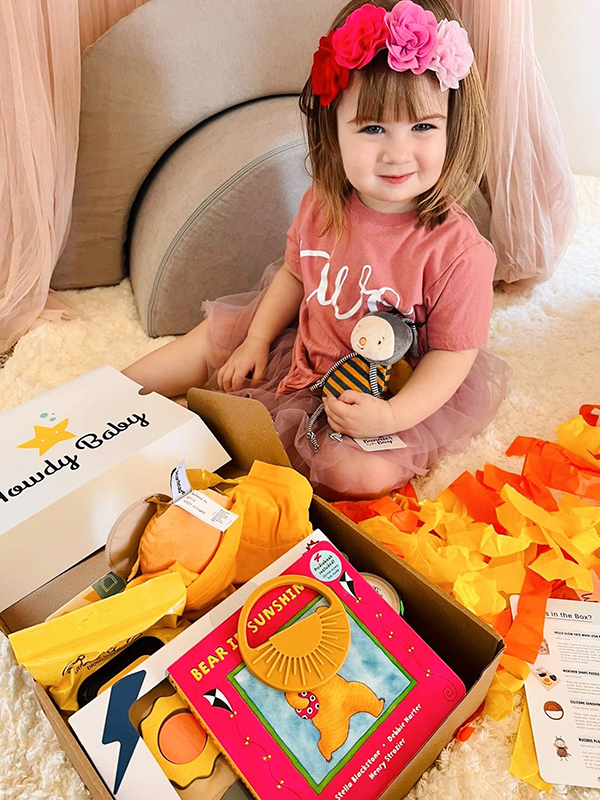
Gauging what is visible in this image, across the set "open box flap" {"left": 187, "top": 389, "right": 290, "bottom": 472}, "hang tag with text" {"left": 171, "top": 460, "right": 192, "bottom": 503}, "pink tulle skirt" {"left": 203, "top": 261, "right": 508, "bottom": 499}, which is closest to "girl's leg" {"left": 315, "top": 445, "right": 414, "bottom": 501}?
"pink tulle skirt" {"left": 203, "top": 261, "right": 508, "bottom": 499}

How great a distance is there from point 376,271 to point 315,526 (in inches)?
14.9

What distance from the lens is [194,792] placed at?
554mm

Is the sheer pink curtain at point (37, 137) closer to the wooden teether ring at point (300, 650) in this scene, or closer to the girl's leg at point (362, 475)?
the girl's leg at point (362, 475)

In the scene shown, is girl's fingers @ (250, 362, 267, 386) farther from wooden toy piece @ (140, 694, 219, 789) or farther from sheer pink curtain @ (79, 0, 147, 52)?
sheer pink curtain @ (79, 0, 147, 52)

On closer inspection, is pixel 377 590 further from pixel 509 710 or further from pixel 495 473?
pixel 495 473

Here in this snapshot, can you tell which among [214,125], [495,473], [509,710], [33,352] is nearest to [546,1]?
[214,125]

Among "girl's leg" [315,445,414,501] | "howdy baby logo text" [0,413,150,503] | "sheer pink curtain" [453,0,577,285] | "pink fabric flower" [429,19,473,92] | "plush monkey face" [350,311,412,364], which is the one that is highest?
"pink fabric flower" [429,19,473,92]

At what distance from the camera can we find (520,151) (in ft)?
3.56

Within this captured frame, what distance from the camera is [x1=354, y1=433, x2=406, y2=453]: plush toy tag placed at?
0.91 m

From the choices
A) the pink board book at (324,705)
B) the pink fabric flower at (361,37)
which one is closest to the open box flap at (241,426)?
the pink board book at (324,705)

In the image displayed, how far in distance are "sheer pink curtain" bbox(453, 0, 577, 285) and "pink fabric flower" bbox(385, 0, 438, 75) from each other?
35cm

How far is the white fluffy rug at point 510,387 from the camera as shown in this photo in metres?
0.66

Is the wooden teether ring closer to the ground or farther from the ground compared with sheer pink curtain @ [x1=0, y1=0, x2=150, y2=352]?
closer to the ground

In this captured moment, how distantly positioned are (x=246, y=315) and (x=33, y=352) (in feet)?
1.35
